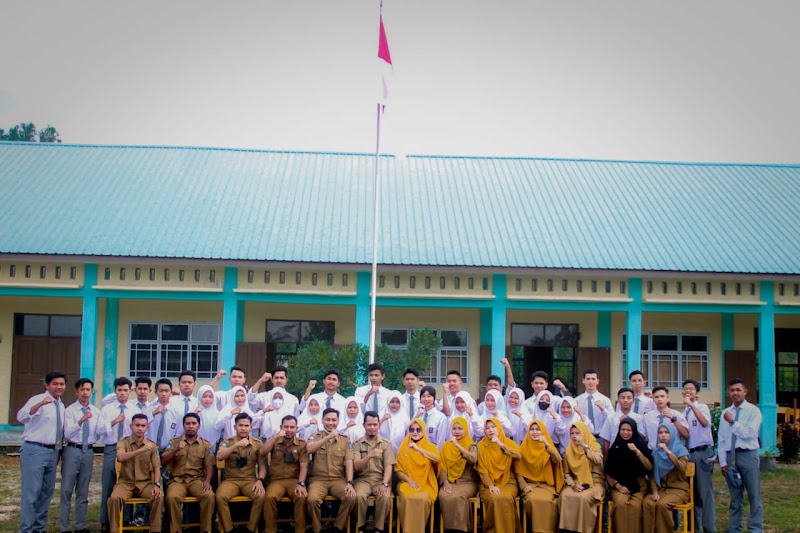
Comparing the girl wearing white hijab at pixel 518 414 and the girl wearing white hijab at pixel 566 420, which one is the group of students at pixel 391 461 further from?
the girl wearing white hijab at pixel 518 414

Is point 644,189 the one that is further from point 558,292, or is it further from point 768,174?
point 558,292

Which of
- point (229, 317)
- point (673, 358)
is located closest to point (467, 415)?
point (229, 317)

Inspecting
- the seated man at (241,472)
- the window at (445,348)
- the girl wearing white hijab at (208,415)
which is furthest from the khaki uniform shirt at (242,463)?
the window at (445,348)

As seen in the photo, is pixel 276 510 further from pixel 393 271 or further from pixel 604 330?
pixel 604 330

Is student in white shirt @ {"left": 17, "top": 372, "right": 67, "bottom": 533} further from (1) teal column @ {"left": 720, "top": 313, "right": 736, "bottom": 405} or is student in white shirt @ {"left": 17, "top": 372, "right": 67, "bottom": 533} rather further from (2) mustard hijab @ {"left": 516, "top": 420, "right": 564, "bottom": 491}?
(1) teal column @ {"left": 720, "top": 313, "right": 736, "bottom": 405}

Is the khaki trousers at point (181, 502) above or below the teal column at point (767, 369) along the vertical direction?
below

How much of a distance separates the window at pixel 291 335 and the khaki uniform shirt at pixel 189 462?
289 inches

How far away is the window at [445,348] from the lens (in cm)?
1700

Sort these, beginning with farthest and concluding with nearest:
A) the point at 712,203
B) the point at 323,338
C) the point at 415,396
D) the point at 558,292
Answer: the point at 712,203 → the point at 323,338 → the point at 558,292 → the point at 415,396

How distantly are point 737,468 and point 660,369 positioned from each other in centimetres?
762

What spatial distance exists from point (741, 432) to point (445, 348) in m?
7.73

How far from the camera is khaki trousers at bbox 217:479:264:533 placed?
9.32 m

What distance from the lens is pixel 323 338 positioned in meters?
17.1

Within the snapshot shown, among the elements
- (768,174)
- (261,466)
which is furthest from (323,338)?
(768,174)
